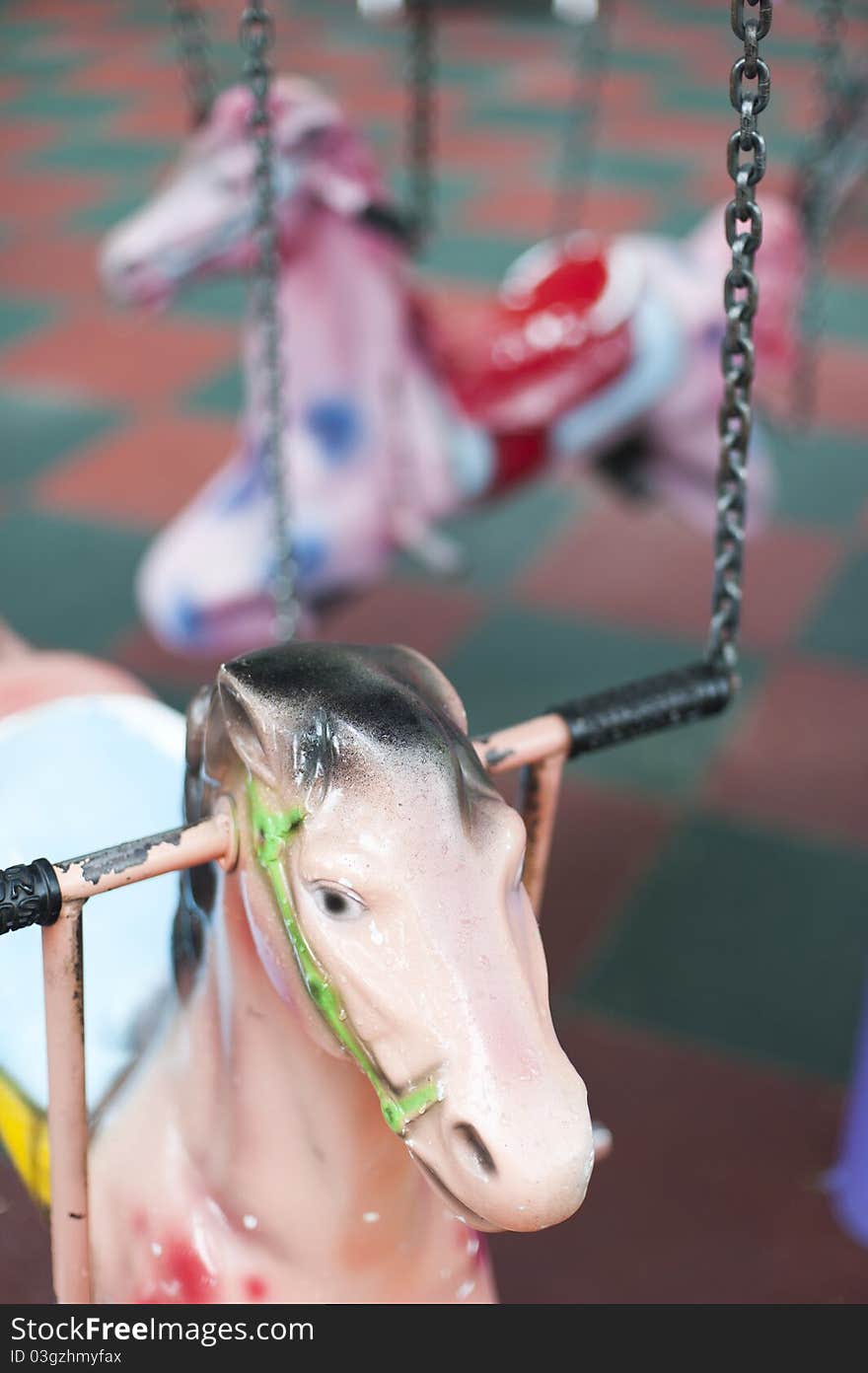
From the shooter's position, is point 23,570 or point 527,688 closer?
point 527,688

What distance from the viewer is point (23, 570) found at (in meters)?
2.55

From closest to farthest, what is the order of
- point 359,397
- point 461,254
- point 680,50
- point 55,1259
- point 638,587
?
point 55,1259 < point 359,397 < point 638,587 < point 461,254 < point 680,50

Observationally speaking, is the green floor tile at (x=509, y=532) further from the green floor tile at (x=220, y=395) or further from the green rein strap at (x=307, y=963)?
the green rein strap at (x=307, y=963)

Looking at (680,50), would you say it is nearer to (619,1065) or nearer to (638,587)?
(638,587)

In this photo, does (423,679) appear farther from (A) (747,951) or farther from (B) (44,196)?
(B) (44,196)

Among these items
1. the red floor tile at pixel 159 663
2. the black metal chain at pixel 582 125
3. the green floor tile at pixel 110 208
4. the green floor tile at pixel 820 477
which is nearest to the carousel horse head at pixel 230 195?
the black metal chain at pixel 582 125

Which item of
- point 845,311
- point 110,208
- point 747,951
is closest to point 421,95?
point 747,951

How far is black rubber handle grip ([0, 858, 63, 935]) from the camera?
588 mm

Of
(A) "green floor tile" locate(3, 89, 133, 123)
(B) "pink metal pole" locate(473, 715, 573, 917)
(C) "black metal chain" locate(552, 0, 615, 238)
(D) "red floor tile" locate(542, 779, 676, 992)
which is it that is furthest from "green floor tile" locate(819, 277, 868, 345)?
(B) "pink metal pole" locate(473, 715, 573, 917)

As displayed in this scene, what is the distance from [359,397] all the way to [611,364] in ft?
1.14

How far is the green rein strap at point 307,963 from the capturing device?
1.84 feet

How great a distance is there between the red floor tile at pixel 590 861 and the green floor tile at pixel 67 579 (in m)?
0.83

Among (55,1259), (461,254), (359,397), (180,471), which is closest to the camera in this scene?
(55,1259)

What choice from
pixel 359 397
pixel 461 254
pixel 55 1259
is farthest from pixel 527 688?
pixel 461 254
